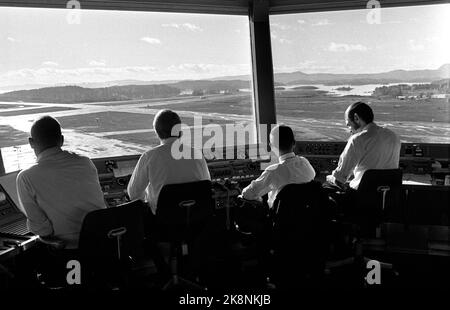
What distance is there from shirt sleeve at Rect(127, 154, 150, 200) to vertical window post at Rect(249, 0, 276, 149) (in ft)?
5.87

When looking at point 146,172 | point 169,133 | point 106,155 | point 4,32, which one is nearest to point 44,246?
point 146,172

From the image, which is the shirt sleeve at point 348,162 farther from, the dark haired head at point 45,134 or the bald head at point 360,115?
the dark haired head at point 45,134

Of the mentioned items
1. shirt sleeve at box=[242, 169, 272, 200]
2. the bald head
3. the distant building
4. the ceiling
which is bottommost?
shirt sleeve at box=[242, 169, 272, 200]

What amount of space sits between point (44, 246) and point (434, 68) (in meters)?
3.53

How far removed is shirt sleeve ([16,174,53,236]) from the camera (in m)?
2.43

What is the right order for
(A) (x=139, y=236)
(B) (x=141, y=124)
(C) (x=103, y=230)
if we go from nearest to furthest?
1. (C) (x=103, y=230)
2. (A) (x=139, y=236)
3. (B) (x=141, y=124)

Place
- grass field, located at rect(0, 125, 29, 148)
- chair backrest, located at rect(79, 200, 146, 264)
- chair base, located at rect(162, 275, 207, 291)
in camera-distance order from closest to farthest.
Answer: chair backrest, located at rect(79, 200, 146, 264), chair base, located at rect(162, 275, 207, 291), grass field, located at rect(0, 125, 29, 148)

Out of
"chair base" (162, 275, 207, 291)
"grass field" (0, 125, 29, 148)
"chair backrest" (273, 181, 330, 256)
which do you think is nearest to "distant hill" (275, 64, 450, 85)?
"chair backrest" (273, 181, 330, 256)

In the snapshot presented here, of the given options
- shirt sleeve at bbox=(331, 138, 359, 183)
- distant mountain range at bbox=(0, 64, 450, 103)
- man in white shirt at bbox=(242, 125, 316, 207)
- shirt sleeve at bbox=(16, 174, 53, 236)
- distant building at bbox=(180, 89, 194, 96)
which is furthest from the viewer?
distant building at bbox=(180, 89, 194, 96)

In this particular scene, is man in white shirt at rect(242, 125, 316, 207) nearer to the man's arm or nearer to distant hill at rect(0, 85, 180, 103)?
the man's arm

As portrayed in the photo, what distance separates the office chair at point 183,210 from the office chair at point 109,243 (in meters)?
0.32

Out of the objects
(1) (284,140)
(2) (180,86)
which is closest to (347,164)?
(1) (284,140)
